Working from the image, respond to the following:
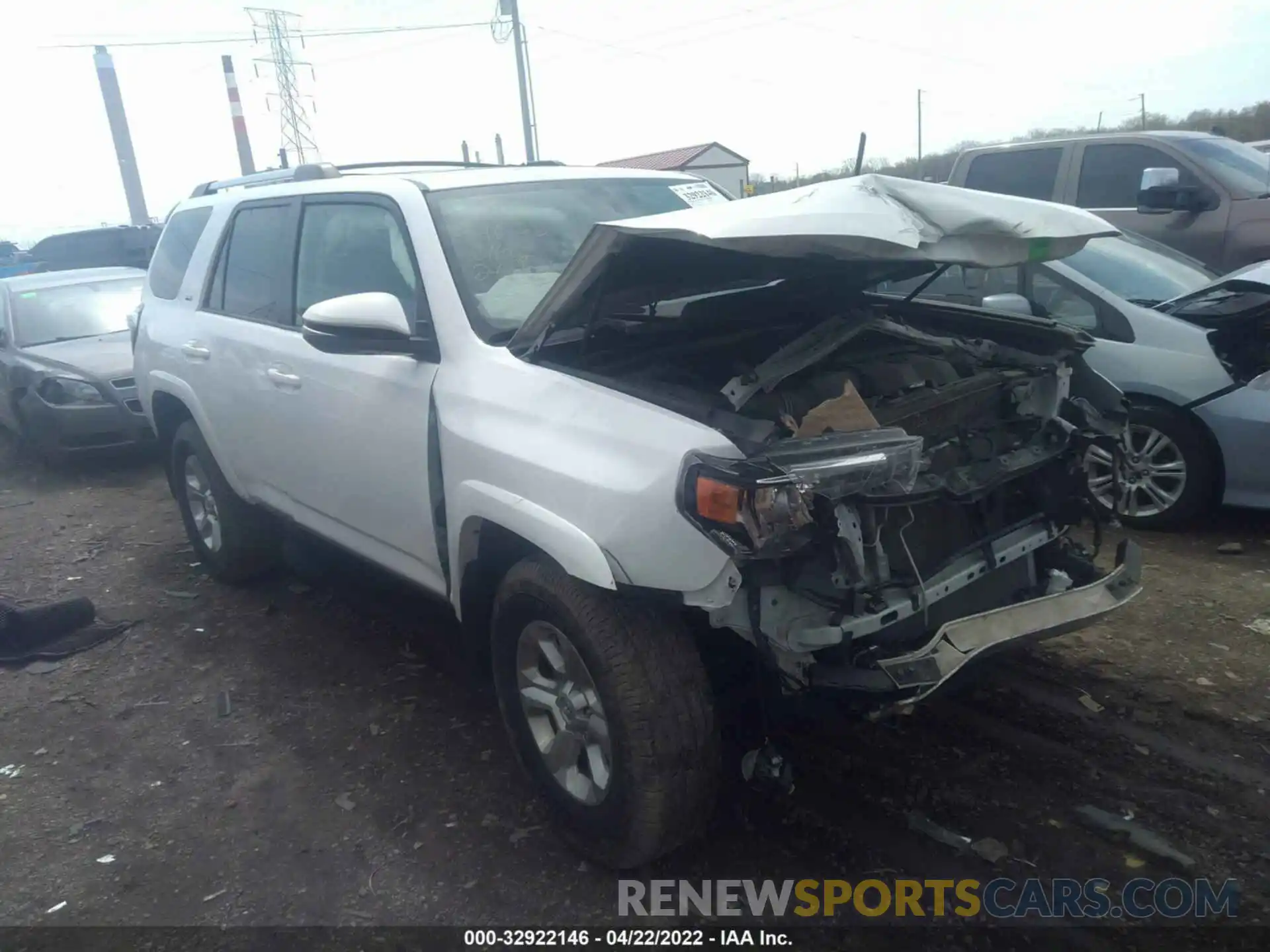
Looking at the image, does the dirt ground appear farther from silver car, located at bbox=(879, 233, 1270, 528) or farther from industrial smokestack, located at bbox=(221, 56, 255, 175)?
industrial smokestack, located at bbox=(221, 56, 255, 175)

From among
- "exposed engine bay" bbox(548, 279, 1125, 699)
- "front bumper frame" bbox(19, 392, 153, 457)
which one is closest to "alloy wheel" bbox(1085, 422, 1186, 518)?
"exposed engine bay" bbox(548, 279, 1125, 699)

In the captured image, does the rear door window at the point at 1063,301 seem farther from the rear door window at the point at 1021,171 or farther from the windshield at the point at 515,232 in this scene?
the windshield at the point at 515,232

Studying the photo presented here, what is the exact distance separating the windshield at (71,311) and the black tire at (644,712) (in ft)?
25.9

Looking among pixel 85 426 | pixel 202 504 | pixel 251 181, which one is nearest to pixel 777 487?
pixel 202 504

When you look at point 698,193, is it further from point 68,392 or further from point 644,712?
point 68,392

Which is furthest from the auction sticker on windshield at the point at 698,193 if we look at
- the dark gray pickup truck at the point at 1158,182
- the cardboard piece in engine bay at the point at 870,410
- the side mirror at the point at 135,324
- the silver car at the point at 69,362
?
the silver car at the point at 69,362

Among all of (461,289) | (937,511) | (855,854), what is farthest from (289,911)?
(937,511)

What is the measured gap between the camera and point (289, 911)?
2.75m

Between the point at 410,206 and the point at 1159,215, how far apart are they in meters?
5.76

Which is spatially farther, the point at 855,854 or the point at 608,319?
the point at 608,319

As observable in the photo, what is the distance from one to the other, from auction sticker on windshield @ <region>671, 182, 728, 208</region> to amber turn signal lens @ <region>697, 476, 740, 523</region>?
83.5 inches

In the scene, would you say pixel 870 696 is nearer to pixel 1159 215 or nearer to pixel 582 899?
pixel 582 899

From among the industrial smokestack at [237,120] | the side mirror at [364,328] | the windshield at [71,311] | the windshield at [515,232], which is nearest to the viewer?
the side mirror at [364,328]

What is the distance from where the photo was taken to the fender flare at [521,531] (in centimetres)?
243
